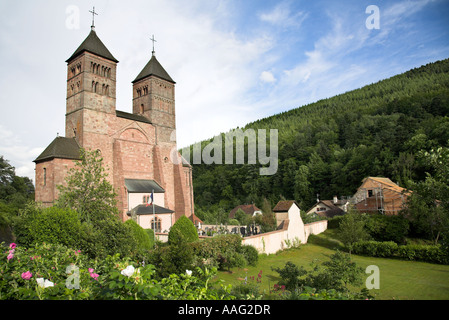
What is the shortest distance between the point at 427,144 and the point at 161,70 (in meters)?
45.3

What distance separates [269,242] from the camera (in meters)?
23.5

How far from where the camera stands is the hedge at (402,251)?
72.0 feet

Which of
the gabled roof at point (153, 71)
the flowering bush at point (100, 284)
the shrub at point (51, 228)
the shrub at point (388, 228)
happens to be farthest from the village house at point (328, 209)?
the flowering bush at point (100, 284)

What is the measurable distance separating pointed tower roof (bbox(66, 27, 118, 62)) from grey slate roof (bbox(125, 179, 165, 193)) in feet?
48.1

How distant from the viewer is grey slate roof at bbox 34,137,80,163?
26.9 metres

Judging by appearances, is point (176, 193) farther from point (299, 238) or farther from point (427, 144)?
point (427, 144)

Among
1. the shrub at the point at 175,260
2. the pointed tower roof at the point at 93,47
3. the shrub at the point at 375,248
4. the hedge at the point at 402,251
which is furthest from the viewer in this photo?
the pointed tower roof at the point at 93,47

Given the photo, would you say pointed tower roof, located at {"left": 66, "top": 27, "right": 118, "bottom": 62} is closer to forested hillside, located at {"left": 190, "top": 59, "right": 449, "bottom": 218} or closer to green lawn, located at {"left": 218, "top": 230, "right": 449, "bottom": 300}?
green lawn, located at {"left": 218, "top": 230, "right": 449, "bottom": 300}

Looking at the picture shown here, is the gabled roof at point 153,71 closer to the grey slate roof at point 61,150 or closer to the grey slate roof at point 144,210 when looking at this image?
the grey slate roof at point 61,150

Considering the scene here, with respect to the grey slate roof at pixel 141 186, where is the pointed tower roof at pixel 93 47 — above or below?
above

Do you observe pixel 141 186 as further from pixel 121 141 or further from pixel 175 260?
pixel 175 260

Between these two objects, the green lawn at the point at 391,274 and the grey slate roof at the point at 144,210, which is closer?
the green lawn at the point at 391,274

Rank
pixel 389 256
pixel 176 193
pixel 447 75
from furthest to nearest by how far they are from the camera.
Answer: pixel 447 75 < pixel 176 193 < pixel 389 256
